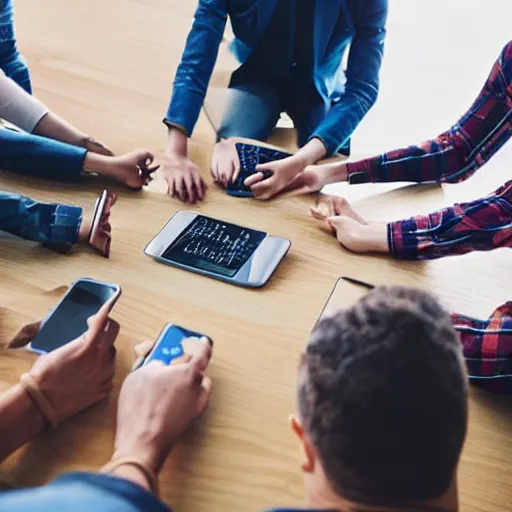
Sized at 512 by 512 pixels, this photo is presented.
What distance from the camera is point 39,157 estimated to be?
3.44 feet

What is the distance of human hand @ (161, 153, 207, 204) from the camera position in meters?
1.04

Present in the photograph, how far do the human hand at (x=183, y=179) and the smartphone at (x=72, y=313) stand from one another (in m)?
0.26

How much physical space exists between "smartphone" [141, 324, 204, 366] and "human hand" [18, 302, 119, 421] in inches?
2.0

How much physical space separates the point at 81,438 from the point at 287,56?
92 centimetres

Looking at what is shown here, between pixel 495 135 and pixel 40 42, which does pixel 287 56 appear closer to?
pixel 495 135

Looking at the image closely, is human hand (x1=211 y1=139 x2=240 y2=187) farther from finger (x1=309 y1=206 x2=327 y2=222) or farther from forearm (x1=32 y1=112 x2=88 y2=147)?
forearm (x1=32 y1=112 x2=88 y2=147)

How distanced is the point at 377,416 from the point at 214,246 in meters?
0.56

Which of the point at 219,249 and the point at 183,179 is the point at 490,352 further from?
the point at 183,179

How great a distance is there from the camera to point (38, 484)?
625 millimetres

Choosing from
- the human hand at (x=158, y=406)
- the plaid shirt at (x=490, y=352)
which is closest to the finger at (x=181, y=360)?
the human hand at (x=158, y=406)

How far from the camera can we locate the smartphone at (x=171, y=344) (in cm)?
74

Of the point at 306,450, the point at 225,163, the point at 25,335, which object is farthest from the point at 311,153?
the point at 306,450

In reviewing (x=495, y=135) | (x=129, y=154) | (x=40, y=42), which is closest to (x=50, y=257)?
(x=129, y=154)

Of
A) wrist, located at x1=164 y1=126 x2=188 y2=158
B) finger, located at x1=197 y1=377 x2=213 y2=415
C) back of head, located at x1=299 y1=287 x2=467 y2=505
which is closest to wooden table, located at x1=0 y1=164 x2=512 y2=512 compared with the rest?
finger, located at x1=197 y1=377 x2=213 y2=415
